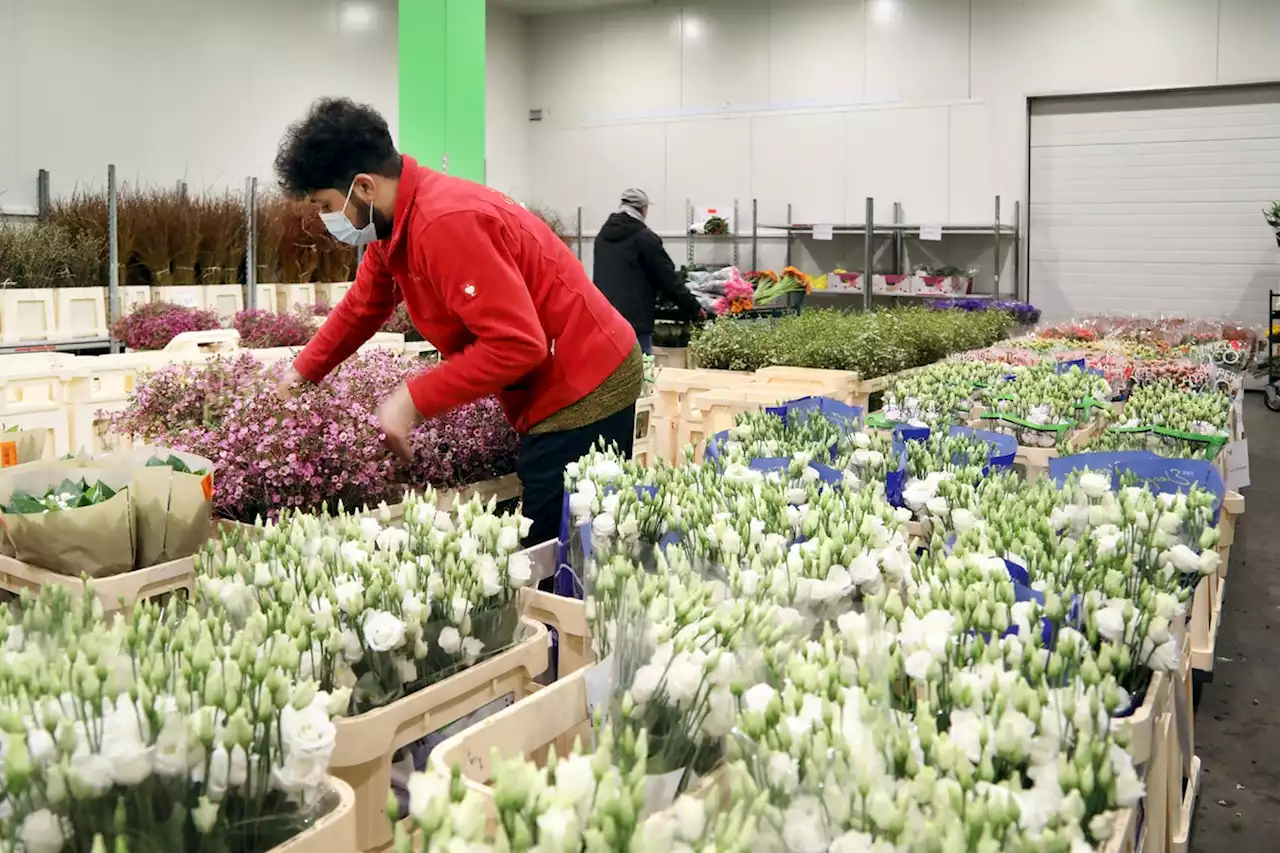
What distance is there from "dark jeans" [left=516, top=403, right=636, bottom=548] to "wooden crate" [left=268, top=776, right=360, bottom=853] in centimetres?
132

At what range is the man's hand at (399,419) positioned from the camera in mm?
2053

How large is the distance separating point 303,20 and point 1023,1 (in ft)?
19.5

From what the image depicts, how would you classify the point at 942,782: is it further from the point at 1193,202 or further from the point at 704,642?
the point at 1193,202

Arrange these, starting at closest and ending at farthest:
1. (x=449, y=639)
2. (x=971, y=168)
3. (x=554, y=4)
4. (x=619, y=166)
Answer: (x=449, y=639)
(x=971, y=168)
(x=554, y=4)
(x=619, y=166)

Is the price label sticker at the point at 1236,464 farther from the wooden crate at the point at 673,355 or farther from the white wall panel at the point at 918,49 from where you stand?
the white wall panel at the point at 918,49

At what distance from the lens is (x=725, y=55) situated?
1069cm

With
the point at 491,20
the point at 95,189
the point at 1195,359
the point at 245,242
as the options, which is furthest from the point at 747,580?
the point at 491,20

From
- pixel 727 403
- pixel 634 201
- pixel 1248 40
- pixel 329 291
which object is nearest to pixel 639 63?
pixel 1248 40

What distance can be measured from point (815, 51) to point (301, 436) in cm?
896

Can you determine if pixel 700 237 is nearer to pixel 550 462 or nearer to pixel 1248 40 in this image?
pixel 1248 40

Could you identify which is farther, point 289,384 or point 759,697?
point 289,384

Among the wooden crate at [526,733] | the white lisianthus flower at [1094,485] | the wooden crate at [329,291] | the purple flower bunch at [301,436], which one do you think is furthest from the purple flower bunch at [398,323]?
the wooden crate at [526,733]

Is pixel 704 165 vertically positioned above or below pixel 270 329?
above

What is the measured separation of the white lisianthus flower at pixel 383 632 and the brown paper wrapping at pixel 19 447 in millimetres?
1446
